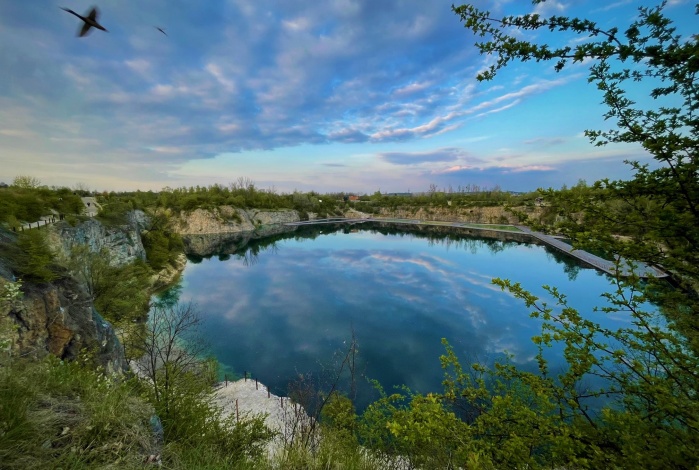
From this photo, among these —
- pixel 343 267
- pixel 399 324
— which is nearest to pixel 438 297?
pixel 399 324

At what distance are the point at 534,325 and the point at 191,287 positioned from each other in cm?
3350

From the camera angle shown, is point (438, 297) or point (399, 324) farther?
point (438, 297)

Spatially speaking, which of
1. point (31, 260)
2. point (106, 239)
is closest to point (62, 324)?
point (31, 260)

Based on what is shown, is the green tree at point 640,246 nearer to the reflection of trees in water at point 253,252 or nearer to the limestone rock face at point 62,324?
the limestone rock face at point 62,324

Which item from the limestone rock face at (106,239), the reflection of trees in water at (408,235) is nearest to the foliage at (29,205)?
the limestone rock face at (106,239)

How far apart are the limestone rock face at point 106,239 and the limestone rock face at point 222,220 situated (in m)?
35.4

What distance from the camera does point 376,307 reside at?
84.6ft

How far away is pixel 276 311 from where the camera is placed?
1001 inches

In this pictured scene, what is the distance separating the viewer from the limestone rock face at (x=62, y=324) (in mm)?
8906

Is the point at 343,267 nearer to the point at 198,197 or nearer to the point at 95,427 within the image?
the point at 95,427

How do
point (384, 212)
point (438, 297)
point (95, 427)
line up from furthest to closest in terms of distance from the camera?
Answer: point (384, 212) → point (438, 297) → point (95, 427)

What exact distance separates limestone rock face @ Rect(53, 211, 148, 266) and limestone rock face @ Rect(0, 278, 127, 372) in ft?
31.0

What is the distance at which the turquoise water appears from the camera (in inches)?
688

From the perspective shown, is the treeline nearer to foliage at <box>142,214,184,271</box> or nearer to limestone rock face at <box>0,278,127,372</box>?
limestone rock face at <box>0,278,127,372</box>
